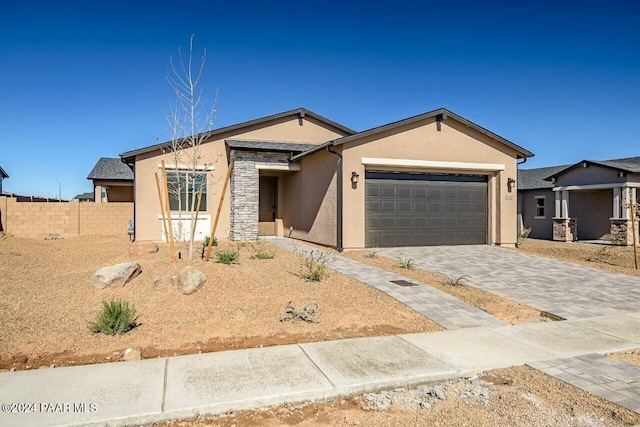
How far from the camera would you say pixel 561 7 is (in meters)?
11.8

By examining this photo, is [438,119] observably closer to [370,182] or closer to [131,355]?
[370,182]

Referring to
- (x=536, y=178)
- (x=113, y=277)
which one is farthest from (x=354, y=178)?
(x=536, y=178)

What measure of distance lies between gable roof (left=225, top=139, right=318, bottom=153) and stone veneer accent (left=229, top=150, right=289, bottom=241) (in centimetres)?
30

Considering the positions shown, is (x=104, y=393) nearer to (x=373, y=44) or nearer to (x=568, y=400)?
(x=568, y=400)

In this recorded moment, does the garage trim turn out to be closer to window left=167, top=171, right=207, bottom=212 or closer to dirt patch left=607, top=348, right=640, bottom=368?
window left=167, top=171, right=207, bottom=212

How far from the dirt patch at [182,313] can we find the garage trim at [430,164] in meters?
5.61

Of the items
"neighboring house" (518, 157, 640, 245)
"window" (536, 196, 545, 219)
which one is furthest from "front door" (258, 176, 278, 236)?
"window" (536, 196, 545, 219)

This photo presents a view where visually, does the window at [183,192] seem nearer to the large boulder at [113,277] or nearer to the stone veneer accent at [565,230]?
the large boulder at [113,277]

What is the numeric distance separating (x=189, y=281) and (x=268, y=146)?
1057cm

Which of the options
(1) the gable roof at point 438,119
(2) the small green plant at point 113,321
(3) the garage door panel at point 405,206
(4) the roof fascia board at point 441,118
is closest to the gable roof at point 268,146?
(1) the gable roof at point 438,119

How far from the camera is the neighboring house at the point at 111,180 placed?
24641 mm

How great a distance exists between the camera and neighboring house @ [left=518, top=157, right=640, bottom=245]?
18797 millimetres

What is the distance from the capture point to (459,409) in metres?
3.67

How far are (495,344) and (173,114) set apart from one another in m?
9.69
